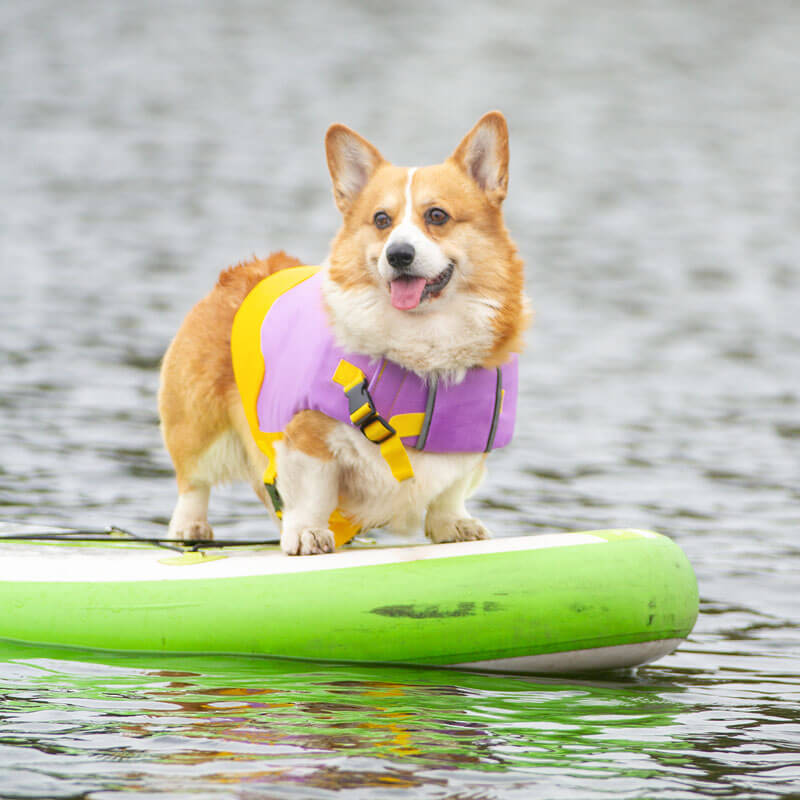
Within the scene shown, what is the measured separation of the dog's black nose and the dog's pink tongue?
0.31 ft

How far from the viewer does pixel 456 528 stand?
566 centimetres

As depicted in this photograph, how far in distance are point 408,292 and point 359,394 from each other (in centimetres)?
42

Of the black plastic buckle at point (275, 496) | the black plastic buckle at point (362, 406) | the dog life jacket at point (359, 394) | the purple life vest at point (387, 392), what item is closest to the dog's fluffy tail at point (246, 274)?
the dog life jacket at point (359, 394)

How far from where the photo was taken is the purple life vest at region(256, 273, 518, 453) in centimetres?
517

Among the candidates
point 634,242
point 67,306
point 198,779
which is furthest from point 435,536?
point 634,242

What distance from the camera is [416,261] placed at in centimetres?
488

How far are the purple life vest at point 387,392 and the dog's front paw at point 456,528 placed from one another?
42 cm

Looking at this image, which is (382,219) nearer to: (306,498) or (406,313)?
(406,313)

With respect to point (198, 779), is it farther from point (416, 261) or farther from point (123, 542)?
point (123, 542)

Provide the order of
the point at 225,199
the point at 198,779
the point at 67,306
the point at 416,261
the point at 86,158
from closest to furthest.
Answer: the point at 198,779 < the point at 416,261 < the point at 67,306 < the point at 225,199 < the point at 86,158

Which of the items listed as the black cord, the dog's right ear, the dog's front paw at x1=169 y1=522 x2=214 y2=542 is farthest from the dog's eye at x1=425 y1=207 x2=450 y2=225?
the dog's front paw at x1=169 y1=522 x2=214 y2=542

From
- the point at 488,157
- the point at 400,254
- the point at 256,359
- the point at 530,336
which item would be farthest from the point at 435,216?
the point at 530,336

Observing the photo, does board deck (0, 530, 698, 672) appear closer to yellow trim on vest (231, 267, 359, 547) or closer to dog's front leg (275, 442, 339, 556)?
dog's front leg (275, 442, 339, 556)

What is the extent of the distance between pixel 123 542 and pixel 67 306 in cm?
904
